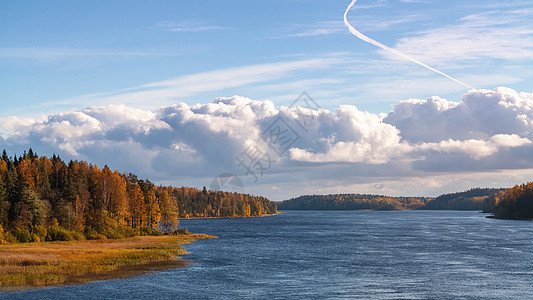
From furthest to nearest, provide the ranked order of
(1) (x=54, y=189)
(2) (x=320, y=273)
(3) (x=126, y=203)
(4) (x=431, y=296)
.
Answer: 1. (3) (x=126, y=203)
2. (1) (x=54, y=189)
3. (2) (x=320, y=273)
4. (4) (x=431, y=296)

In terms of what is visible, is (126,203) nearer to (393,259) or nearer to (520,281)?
(393,259)

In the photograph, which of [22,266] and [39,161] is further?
[39,161]

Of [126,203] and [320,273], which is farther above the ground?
[126,203]

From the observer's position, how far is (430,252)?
328 feet

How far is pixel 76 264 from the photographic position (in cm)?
7069

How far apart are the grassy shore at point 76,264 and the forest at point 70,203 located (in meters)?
12.1

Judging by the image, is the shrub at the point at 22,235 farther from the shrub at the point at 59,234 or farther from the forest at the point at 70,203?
the shrub at the point at 59,234

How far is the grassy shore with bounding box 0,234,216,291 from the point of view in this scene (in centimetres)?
6041

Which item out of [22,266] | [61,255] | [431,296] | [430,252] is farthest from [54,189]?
[431,296]

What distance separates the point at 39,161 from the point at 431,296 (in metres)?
106

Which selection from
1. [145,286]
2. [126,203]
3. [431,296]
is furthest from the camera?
[126,203]

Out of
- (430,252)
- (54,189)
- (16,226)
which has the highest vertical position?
(54,189)

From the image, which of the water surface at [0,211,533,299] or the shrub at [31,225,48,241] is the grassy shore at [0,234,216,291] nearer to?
the water surface at [0,211,533,299]

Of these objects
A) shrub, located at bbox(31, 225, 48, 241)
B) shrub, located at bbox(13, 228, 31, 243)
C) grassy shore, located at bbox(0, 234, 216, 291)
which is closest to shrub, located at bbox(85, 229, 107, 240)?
shrub, located at bbox(31, 225, 48, 241)
